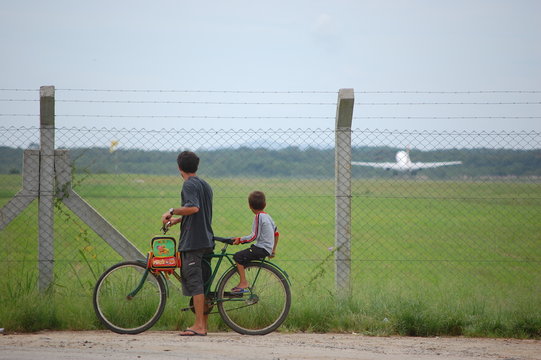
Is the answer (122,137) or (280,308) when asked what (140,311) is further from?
(122,137)

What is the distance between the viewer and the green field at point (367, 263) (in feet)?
22.4

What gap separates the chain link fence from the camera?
25.1 feet

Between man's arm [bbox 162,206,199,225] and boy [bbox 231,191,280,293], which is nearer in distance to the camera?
man's arm [bbox 162,206,199,225]

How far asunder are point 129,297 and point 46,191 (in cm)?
156

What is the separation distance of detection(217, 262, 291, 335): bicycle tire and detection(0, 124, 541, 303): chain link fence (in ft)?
2.64

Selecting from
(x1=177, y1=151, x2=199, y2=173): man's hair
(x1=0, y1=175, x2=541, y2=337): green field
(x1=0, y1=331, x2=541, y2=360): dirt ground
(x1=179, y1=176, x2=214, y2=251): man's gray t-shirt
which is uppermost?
(x1=177, y1=151, x2=199, y2=173): man's hair

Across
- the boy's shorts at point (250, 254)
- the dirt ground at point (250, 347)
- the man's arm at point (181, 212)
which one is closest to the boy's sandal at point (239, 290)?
the boy's shorts at point (250, 254)

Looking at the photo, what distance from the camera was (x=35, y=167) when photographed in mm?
7223

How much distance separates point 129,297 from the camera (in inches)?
261

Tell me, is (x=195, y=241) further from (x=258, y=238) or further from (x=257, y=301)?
(x=257, y=301)

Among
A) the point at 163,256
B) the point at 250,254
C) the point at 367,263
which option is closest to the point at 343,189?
the point at 250,254

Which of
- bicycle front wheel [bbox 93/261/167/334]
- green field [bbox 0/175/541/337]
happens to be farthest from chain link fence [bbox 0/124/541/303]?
bicycle front wheel [bbox 93/261/167/334]

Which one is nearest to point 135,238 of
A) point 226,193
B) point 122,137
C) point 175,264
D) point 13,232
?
point 13,232

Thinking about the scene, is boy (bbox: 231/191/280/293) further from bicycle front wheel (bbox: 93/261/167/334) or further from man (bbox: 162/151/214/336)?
bicycle front wheel (bbox: 93/261/167/334)
